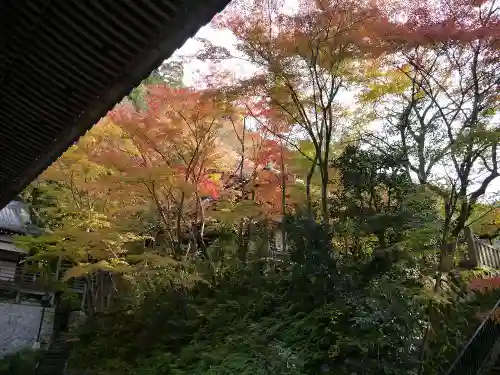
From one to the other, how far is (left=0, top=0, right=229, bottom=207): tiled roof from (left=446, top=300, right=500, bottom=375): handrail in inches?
245

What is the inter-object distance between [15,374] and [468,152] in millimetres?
17227

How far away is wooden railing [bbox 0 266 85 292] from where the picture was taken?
21047 millimetres

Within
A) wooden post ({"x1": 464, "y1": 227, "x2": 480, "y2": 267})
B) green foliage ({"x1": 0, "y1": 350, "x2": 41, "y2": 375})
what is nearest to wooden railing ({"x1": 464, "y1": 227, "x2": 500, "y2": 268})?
wooden post ({"x1": 464, "y1": 227, "x2": 480, "y2": 267})

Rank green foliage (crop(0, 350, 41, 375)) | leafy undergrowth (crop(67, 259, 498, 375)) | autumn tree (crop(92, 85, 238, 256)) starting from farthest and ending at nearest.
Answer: green foliage (crop(0, 350, 41, 375)) < autumn tree (crop(92, 85, 238, 256)) < leafy undergrowth (crop(67, 259, 498, 375))

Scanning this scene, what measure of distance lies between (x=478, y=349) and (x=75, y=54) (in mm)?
7012

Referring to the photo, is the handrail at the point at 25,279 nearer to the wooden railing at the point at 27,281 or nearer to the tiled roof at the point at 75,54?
the wooden railing at the point at 27,281

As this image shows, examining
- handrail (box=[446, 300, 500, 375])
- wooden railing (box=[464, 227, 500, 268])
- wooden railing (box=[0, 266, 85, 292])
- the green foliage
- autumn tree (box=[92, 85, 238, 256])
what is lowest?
the green foliage

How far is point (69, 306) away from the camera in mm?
22375

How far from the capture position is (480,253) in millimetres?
11195

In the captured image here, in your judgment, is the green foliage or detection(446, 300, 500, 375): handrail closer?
detection(446, 300, 500, 375): handrail

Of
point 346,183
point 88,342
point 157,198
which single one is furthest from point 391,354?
point 88,342

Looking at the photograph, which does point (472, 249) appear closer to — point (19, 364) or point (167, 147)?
point (167, 147)

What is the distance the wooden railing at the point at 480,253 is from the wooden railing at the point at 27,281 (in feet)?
57.7

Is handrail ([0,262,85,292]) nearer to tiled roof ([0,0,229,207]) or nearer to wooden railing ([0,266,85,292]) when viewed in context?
wooden railing ([0,266,85,292])
